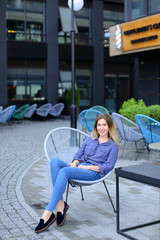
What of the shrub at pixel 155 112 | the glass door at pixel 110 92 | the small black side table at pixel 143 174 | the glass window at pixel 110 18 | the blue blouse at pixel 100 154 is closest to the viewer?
the small black side table at pixel 143 174

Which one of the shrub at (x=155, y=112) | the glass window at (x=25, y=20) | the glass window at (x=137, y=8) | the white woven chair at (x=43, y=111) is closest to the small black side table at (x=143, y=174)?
the shrub at (x=155, y=112)

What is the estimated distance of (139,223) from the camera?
12.6 feet

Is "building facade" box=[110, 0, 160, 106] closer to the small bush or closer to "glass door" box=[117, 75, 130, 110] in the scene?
the small bush

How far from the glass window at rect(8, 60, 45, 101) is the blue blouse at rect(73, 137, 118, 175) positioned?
691 inches

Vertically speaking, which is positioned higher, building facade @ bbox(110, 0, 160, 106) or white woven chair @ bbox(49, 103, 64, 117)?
building facade @ bbox(110, 0, 160, 106)

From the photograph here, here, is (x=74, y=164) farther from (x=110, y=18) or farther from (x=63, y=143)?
(x=110, y=18)

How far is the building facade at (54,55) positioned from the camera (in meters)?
21.3

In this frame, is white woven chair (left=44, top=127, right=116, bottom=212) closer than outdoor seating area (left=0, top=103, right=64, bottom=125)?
Yes

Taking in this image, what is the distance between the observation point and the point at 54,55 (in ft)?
73.9

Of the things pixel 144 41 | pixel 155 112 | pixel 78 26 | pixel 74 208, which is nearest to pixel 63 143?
pixel 74 208

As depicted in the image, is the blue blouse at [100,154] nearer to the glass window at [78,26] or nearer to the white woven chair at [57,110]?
the white woven chair at [57,110]

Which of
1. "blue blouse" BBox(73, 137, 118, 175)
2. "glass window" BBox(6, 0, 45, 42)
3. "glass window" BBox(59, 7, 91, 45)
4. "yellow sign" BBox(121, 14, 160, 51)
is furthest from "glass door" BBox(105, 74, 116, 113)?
"blue blouse" BBox(73, 137, 118, 175)

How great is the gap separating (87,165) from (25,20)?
Answer: 64.0ft

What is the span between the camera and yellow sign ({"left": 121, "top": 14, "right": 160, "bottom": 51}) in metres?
13.0
